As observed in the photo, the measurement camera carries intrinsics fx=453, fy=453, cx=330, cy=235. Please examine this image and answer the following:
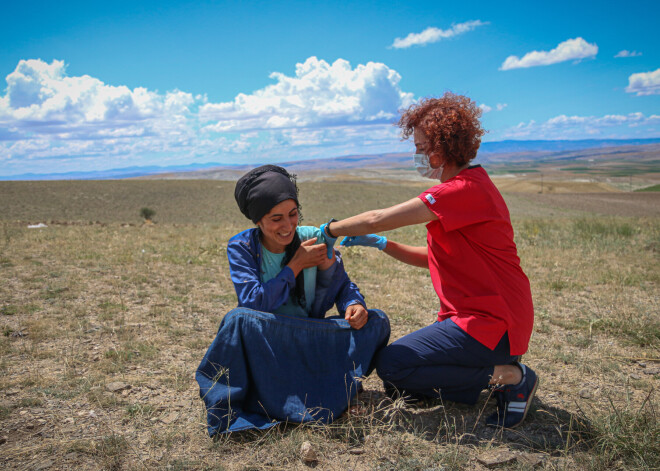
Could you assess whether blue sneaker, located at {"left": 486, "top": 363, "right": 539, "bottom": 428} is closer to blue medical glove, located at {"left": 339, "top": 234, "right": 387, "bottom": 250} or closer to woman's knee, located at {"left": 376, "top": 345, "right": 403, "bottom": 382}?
woman's knee, located at {"left": 376, "top": 345, "right": 403, "bottom": 382}

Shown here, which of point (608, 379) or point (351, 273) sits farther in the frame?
point (351, 273)

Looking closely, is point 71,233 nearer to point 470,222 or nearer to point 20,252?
point 20,252

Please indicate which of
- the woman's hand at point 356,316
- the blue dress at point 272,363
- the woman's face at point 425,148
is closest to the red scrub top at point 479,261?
the woman's face at point 425,148

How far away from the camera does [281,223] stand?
9.31 ft

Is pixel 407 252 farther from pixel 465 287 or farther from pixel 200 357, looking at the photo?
pixel 200 357

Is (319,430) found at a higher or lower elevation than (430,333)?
lower

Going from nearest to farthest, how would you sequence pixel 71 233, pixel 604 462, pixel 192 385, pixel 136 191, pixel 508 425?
pixel 604 462, pixel 508 425, pixel 192 385, pixel 71 233, pixel 136 191

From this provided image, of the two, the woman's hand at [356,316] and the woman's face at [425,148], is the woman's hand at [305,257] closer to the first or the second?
the woman's hand at [356,316]

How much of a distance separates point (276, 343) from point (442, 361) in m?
1.03

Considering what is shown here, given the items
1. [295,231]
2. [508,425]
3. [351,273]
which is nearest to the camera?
[508,425]

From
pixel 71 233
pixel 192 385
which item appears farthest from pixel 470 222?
pixel 71 233

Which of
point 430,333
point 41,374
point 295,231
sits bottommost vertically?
point 41,374

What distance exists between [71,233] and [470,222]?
30.0 feet

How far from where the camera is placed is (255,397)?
275 cm
